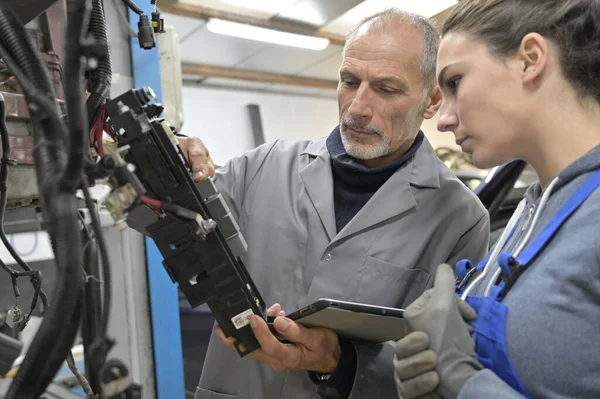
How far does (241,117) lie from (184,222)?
233 inches

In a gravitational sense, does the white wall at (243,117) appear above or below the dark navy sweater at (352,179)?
above

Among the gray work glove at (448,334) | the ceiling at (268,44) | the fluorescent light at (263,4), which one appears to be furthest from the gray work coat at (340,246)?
the fluorescent light at (263,4)

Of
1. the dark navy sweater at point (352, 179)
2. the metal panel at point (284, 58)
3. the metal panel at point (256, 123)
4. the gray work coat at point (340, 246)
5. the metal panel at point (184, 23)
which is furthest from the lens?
the metal panel at point (256, 123)

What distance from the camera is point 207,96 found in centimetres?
622

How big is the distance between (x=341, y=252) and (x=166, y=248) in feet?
1.61

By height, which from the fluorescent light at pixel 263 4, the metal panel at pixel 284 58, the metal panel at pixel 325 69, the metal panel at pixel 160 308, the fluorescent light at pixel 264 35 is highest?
the fluorescent light at pixel 263 4

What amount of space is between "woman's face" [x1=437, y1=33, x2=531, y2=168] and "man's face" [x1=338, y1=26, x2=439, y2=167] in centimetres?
40

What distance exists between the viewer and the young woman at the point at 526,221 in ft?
2.05

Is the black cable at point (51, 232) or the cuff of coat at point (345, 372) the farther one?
the cuff of coat at point (345, 372)

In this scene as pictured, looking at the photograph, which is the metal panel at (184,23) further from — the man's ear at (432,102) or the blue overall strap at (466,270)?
the blue overall strap at (466,270)

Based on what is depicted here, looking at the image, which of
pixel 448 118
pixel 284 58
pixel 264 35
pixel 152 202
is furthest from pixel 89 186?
pixel 284 58

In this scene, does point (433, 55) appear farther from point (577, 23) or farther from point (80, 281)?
point (80, 281)

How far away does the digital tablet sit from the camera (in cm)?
81

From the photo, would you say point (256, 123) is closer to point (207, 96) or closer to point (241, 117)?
point (241, 117)
